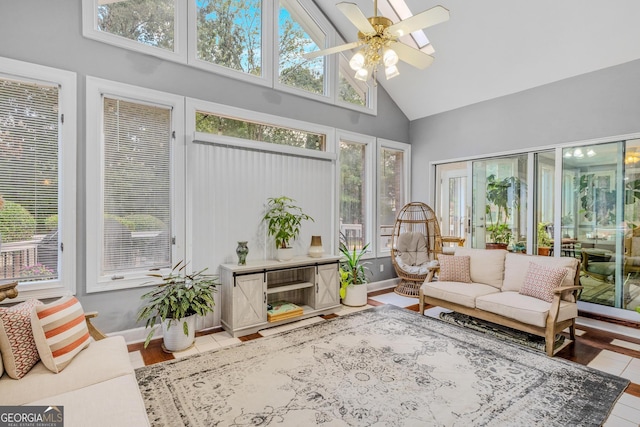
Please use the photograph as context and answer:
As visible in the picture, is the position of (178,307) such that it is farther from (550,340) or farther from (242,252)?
(550,340)

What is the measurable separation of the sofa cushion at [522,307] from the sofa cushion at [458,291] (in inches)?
4.1

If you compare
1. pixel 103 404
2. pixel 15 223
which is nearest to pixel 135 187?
pixel 15 223

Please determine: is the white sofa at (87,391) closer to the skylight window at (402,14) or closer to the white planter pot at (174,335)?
the white planter pot at (174,335)

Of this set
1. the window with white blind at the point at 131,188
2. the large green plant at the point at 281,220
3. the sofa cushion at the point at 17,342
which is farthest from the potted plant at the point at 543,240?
the sofa cushion at the point at 17,342

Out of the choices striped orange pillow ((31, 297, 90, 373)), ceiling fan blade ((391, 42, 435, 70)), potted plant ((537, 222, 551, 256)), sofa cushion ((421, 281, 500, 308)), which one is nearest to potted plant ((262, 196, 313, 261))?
sofa cushion ((421, 281, 500, 308))

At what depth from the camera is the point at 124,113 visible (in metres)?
3.24

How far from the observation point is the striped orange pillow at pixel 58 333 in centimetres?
180

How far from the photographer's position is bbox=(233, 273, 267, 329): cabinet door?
3.41 m

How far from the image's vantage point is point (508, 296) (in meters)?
3.37

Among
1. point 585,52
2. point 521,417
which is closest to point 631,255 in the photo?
point 585,52

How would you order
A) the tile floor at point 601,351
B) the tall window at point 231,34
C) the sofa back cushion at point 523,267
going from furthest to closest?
the tall window at point 231,34, the sofa back cushion at point 523,267, the tile floor at point 601,351

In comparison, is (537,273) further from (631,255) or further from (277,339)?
(277,339)

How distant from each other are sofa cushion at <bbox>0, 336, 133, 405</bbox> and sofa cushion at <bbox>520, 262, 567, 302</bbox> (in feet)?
11.8

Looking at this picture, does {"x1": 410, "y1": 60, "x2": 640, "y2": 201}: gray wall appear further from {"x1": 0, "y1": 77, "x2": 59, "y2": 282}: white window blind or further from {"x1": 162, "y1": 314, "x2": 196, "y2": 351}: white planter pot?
{"x1": 0, "y1": 77, "x2": 59, "y2": 282}: white window blind
